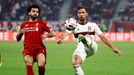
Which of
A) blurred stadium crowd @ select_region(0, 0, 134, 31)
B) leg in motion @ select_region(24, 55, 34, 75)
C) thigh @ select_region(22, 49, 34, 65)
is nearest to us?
leg in motion @ select_region(24, 55, 34, 75)

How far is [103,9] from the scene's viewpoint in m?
46.8

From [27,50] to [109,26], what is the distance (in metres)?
33.2

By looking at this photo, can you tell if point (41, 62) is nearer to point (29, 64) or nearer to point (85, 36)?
point (29, 64)

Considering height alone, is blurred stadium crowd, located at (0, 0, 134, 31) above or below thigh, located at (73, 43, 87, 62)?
below

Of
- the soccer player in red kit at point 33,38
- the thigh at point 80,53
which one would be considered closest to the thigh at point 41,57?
the soccer player in red kit at point 33,38

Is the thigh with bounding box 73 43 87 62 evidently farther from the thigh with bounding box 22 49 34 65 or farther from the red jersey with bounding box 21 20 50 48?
the thigh with bounding box 22 49 34 65

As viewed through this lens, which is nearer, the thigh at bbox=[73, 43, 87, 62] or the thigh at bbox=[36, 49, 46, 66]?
the thigh at bbox=[36, 49, 46, 66]

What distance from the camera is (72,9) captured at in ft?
153

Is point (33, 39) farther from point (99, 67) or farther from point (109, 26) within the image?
Answer: point (109, 26)

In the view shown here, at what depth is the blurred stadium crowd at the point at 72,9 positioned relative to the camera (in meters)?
45.1

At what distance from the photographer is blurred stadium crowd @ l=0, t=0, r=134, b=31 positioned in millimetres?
45094

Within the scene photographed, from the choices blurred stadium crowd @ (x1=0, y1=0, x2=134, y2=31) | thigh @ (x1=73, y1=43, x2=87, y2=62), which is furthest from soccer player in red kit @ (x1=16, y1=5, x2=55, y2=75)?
blurred stadium crowd @ (x1=0, y1=0, x2=134, y2=31)

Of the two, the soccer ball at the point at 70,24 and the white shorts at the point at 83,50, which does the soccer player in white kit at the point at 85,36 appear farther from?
the soccer ball at the point at 70,24

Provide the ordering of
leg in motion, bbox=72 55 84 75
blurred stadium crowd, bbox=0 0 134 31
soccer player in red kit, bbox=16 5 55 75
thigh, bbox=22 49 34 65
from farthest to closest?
blurred stadium crowd, bbox=0 0 134 31 → leg in motion, bbox=72 55 84 75 → soccer player in red kit, bbox=16 5 55 75 → thigh, bbox=22 49 34 65
